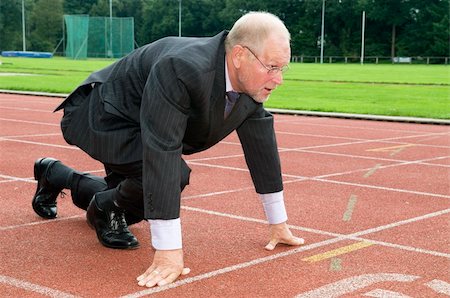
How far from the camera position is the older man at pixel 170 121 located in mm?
3803

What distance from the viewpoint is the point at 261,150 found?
474 centimetres

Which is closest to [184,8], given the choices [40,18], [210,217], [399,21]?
[40,18]

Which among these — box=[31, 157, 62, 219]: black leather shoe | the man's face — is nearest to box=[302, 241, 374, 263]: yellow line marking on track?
the man's face

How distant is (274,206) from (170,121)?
131 centimetres

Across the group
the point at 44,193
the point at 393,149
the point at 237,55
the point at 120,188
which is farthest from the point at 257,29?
the point at 393,149

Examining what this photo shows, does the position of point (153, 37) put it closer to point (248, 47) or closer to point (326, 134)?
point (326, 134)

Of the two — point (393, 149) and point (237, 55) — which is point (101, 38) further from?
point (237, 55)

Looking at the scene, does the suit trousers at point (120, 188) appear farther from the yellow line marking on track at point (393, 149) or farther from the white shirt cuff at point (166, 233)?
the yellow line marking on track at point (393, 149)

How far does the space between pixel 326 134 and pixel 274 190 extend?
8.13 metres

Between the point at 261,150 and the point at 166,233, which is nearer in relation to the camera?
the point at 166,233

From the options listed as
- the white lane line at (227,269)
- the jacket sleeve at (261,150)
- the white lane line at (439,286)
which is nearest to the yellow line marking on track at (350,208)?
the white lane line at (227,269)

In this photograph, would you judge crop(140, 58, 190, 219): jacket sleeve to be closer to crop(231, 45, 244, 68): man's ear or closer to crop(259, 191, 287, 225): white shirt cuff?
crop(231, 45, 244, 68): man's ear

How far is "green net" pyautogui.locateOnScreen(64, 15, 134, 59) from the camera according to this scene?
2840 inches

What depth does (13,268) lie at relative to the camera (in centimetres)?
431
